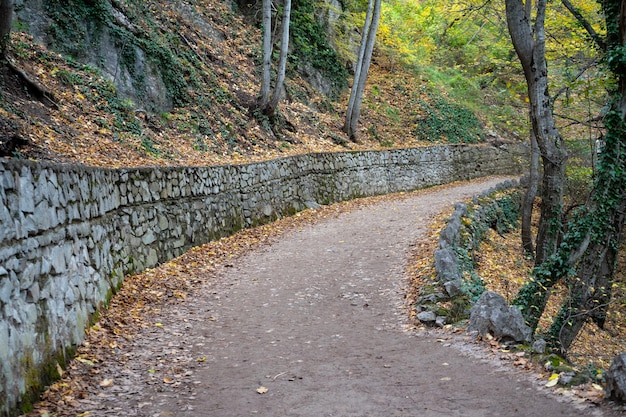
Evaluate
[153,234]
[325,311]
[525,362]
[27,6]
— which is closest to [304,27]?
[27,6]

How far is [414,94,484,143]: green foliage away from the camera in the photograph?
1117 inches

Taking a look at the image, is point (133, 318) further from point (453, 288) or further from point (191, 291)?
point (453, 288)

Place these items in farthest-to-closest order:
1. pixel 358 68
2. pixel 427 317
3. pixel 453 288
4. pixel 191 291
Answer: pixel 358 68, pixel 191 291, pixel 453 288, pixel 427 317

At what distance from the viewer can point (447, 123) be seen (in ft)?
97.5

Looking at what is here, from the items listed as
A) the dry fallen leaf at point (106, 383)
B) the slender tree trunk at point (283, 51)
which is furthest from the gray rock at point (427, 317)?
the slender tree trunk at point (283, 51)

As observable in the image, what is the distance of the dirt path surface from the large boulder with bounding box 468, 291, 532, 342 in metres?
0.46

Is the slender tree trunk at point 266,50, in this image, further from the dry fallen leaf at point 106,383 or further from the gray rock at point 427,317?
the dry fallen leaf at point 106,383

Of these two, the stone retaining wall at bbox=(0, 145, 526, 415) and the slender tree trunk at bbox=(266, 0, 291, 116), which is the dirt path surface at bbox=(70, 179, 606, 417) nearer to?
the stone retaining wall at bbox=(0, 145, 526, 415)

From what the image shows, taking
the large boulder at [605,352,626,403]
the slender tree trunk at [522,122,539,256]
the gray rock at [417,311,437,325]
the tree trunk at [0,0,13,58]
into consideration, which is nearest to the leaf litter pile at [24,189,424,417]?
the gray rock at [417,311,437,325]

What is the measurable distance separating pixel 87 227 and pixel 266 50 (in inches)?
452

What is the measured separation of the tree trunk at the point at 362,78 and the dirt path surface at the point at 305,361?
1333 cm

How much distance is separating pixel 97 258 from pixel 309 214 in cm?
966

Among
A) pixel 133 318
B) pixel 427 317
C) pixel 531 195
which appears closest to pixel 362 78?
pixel 531 195

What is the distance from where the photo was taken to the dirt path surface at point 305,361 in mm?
4508
